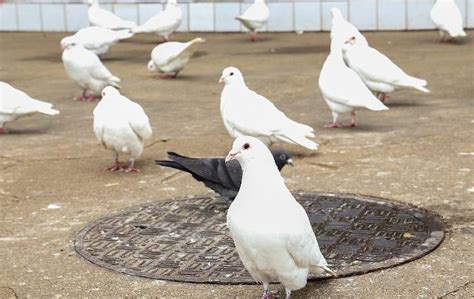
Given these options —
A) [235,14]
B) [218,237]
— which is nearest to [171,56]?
[235,14]

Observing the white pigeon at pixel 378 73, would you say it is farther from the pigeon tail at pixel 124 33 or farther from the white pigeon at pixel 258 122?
the pigeon tail at pixel 124 33

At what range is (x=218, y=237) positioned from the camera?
15.0ft

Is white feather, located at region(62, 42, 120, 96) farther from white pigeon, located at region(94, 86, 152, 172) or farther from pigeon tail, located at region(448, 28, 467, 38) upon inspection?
pigeon tail, located at region(448, 28, 467, 38)

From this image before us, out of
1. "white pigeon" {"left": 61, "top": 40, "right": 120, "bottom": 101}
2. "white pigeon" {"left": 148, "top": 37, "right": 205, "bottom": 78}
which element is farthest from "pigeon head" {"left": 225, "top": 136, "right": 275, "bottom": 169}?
"white pigeon" {"left": 148, "top": 37, "right": 205, "bottom": 78}

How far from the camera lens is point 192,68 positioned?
11133mm

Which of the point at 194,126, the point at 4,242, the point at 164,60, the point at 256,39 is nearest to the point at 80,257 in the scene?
the point at 4,242

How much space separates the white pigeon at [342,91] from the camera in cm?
697

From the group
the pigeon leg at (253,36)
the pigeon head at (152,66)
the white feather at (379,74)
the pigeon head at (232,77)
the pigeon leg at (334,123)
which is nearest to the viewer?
the pigeon head at (232,77)

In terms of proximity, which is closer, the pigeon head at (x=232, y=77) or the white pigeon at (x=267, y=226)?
the white pigeon at (x=267, y=226)

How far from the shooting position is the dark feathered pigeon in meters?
4.86

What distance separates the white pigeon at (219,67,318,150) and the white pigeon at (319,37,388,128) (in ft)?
3.23

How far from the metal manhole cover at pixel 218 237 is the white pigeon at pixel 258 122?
718 mm

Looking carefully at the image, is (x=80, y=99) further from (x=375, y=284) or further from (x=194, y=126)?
(x=375, y=284)

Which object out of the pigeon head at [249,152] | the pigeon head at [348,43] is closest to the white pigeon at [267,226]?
the pigeon head at [249,152]
